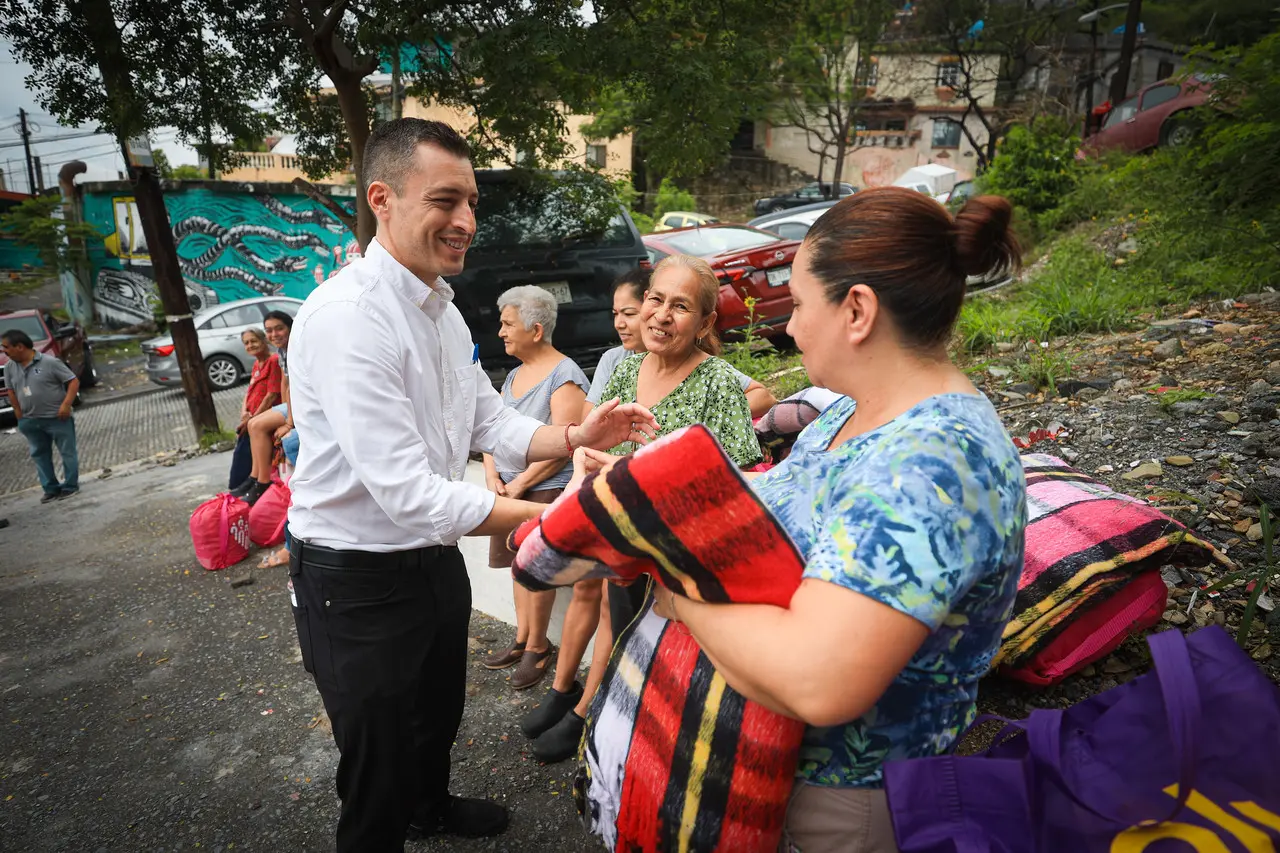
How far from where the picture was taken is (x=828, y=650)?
99cm


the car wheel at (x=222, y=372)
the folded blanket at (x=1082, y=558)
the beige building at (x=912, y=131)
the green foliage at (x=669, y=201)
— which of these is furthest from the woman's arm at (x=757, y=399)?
the beige building at (x=912, y=131)

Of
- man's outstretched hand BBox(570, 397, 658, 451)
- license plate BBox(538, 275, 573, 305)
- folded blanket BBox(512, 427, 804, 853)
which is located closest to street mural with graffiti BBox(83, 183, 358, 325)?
license plate BBox(538, 275, 573, 305)

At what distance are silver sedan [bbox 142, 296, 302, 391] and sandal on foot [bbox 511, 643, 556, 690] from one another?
11823 millimetres

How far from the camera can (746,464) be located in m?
2.78

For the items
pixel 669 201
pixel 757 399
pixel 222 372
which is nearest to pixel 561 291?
pixel 757 399

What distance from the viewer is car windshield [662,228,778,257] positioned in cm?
929

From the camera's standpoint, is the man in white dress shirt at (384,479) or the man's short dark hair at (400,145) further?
the man's short dark hair at (400,145)

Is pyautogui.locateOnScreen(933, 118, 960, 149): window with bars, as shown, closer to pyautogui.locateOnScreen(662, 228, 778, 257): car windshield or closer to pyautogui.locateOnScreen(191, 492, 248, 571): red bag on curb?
pyautogui.locateOnScreen(662, 228, 778, 257): car windshield

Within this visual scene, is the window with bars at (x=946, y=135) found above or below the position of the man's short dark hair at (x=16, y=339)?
above

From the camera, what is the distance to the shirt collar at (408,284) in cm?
199

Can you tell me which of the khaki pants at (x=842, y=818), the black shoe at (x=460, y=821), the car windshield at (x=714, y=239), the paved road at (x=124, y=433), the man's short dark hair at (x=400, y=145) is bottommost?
the paved road at (x=124, y=433)

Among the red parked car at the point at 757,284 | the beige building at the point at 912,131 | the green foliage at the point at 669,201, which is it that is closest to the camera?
the red parked car at the point at 757,284

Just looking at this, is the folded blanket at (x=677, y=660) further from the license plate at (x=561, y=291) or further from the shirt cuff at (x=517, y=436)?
the license plate at (x=561, y=291)

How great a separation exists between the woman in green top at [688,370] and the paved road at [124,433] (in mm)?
8780
